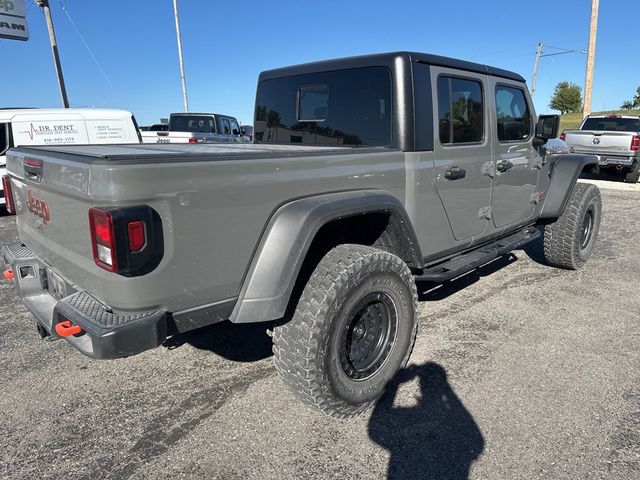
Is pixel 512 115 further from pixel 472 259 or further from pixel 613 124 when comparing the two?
pixel 613 124

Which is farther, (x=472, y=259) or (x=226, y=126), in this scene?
(x=226, y=126)

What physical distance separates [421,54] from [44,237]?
2.58m

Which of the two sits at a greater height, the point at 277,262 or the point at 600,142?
the point at 600,142

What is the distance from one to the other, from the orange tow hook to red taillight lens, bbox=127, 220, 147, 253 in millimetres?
506

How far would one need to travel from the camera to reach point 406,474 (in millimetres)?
2201

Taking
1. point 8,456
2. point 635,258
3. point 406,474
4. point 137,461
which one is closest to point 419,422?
point 406,474

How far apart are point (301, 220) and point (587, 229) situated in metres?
4.61

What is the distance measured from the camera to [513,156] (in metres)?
4.07

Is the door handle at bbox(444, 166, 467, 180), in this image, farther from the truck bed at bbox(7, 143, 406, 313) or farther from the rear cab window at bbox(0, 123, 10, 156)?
the rear cab window at bbox(0, 123, 10, 156)

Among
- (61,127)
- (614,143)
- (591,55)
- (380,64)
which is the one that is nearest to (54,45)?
(61,127)

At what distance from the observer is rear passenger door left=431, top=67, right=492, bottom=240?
323 centimetres

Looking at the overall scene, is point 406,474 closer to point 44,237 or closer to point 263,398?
point 263,398

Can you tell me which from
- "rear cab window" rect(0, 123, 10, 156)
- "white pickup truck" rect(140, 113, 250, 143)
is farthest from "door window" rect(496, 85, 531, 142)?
"white pickup truck" rect(140, 113, 250, 143)

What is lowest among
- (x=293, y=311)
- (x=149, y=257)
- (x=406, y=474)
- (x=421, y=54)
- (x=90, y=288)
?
(x=406, y=474)
